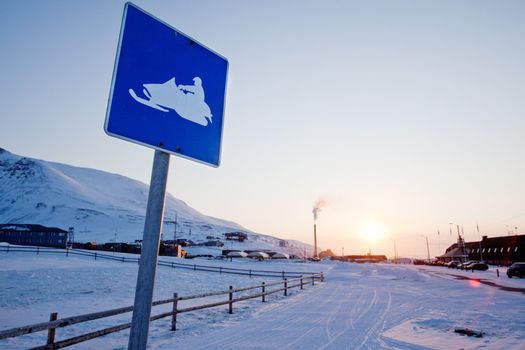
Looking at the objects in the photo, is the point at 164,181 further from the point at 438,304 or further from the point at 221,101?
the point at 438,304

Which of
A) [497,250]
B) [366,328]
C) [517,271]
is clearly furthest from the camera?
[497,250]

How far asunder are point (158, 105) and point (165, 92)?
112 millimetres

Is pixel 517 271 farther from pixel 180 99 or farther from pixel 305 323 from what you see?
pixel 180 99

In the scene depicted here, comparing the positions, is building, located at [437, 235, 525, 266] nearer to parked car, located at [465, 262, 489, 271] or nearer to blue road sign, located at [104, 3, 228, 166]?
parked car, located at [465, 262, 489, 271]

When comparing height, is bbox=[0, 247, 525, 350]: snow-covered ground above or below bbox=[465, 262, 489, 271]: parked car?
below

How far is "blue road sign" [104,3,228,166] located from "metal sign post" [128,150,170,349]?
36 cm

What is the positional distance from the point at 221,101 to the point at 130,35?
794 mm

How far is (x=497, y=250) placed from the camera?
71.2 meters

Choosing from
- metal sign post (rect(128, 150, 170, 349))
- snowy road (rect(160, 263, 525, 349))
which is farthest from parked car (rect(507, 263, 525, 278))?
metal sign post (rect(128, 150, 170, 349))

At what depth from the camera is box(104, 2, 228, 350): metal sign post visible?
188 cm

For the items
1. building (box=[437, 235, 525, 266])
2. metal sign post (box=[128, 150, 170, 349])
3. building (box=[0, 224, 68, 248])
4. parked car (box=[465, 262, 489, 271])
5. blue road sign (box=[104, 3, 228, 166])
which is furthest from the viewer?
building (box=[0, 224, 68, 248])

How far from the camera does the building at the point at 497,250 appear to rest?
63562 mm

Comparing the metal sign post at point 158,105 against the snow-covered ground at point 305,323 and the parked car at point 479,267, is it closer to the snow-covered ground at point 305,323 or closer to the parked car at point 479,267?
the snow-covered ground at point 305,323

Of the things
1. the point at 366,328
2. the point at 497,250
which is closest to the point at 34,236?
the point at 366,328
